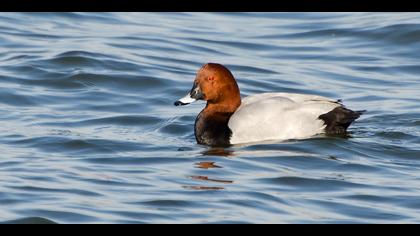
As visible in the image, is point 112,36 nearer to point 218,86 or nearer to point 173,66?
point 173,66

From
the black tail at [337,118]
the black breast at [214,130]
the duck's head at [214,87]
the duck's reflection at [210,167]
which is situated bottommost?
the duck's reflection at [210,167]

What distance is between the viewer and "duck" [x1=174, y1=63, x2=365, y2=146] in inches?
420

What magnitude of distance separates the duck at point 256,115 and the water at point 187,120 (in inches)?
7.1

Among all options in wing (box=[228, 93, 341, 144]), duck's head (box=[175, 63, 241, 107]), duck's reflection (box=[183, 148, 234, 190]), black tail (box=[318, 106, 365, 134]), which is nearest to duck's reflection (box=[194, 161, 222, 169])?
duck's reflection (box=[183, 148, 234, 190])

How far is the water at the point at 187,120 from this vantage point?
8328 mm

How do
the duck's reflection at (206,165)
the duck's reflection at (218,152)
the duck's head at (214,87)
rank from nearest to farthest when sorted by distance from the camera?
the duck's reflection at (206,165), the duck's reflection at (218,152), the duck's head at (214,87)

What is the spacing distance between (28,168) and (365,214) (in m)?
3.06

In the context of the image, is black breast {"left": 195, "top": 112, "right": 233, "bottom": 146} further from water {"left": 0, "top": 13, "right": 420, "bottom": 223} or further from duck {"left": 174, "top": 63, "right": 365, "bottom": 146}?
water {"left": 0, "top": 13, "right": 420, "bottom": 223}

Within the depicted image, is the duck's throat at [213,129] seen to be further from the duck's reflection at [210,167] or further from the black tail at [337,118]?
the black tail at [337,118]

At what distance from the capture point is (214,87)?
11.1m

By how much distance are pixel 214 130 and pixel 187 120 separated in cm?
123

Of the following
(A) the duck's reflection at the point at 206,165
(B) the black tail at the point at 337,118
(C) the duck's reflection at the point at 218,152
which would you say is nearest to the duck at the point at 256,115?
(B) the black tail at the point at 337,118
